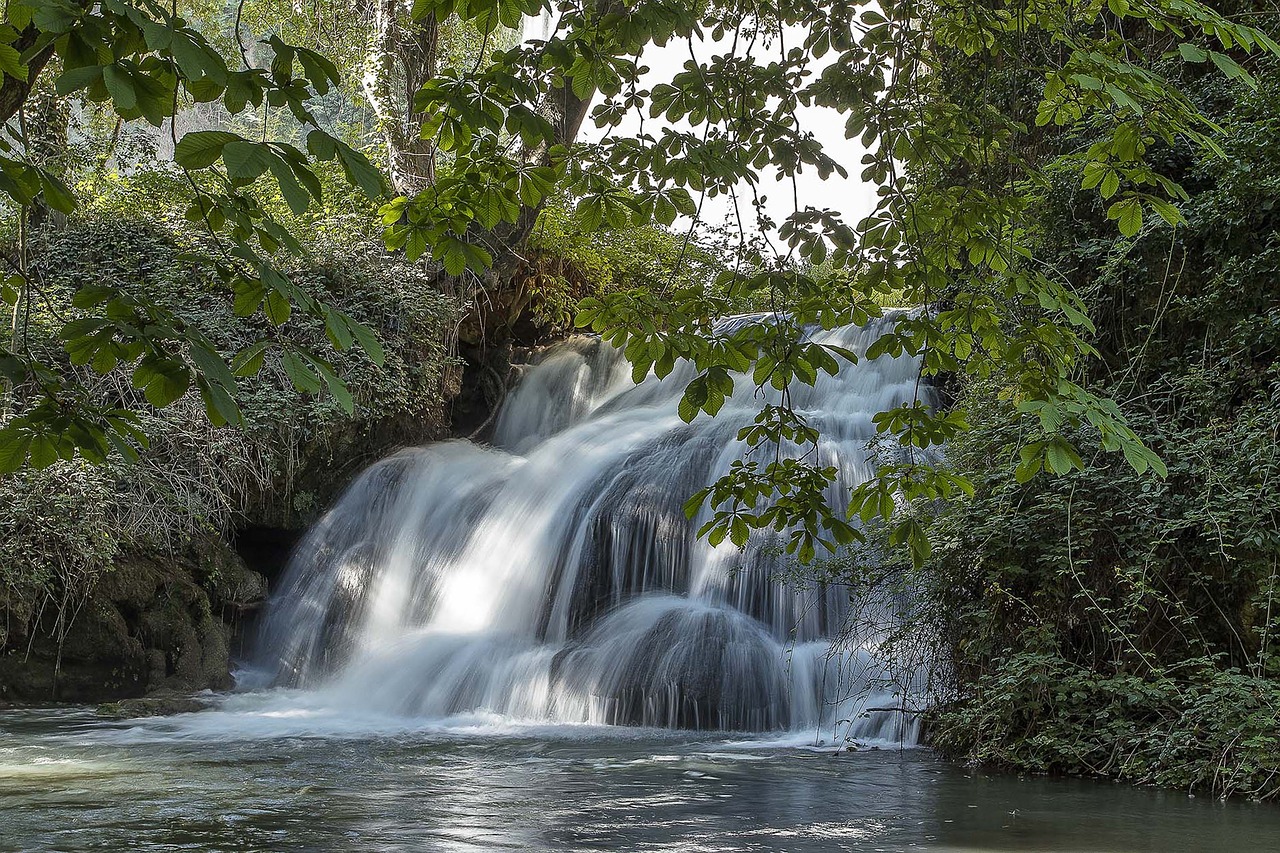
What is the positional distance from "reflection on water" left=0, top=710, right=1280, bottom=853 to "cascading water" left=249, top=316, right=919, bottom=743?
0.83m

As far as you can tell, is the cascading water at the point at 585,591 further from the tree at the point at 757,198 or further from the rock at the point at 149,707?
the tree at the point at 757,198

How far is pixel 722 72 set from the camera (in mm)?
3486

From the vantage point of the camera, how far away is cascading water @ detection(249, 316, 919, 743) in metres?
8.41

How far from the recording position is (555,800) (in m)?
5.55

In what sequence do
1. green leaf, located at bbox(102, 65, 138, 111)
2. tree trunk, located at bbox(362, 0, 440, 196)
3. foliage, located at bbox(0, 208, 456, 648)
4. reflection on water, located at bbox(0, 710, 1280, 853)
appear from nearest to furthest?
1. green leaf, located at bbox(102, 65, 138, 111)
2. reflection on water, located at bbox(0, 710, 1280, 853)
3. foliage, located at bbox(0, 208, 456, 648)
4. tree trunk, located at bbox(362, 0, 440, 196)

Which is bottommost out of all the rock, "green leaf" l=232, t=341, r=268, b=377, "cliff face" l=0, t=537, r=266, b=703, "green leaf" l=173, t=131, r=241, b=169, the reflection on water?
the reflection on water

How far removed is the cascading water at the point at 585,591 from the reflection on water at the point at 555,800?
83 centimetres

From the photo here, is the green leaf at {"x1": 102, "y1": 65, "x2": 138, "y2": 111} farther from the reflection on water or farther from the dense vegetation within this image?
the reflection on water

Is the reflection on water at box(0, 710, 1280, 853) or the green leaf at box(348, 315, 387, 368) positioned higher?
the green leaf at box(348, 315, 387, 368)

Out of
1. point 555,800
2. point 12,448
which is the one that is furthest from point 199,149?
point 555,800

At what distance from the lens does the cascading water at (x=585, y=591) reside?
8.41 m

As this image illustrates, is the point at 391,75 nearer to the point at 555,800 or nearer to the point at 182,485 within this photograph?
the point at 182,485

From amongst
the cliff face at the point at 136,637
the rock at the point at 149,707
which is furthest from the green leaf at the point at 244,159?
the cliff face at the point at 136,637

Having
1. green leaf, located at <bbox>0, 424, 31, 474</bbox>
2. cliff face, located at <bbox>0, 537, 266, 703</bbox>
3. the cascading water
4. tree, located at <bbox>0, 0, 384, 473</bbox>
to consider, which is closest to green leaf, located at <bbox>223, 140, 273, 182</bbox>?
tree, located at <bbox>0, 0, 384, 473</bbox>
